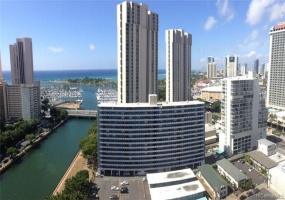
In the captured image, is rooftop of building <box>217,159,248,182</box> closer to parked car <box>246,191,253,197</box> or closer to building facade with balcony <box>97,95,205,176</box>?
parked car <box>246,191,253,197</box>

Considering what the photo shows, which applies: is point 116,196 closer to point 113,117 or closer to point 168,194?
point 168,194

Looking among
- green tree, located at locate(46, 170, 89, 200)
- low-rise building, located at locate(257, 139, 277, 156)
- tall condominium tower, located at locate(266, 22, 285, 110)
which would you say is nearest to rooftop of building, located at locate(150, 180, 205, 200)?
green tree, located at locate(46, 170, 89, 200)

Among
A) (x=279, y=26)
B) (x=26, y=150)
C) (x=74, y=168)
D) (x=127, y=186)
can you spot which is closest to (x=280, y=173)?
(x=127, y=186)

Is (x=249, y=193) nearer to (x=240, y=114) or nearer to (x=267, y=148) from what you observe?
(x=267, y=148)

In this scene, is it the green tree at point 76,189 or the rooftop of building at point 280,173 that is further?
the rooftop of building at point 280,173

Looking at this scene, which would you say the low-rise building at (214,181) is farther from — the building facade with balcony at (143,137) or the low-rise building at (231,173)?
the building facade with balcony at (143,137)

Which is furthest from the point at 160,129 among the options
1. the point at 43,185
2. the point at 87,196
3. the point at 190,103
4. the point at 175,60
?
the point at 175,60

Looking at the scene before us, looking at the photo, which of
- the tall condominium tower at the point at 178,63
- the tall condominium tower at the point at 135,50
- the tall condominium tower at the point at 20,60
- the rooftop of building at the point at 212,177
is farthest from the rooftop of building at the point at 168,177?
the tall condominium tower at the point at 20,60
